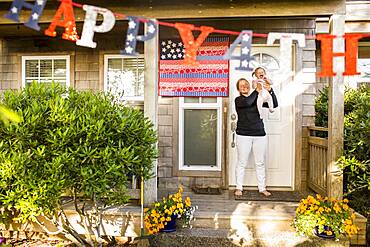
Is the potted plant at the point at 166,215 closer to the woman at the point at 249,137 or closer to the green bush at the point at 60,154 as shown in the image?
the green bush at the point at 60,154

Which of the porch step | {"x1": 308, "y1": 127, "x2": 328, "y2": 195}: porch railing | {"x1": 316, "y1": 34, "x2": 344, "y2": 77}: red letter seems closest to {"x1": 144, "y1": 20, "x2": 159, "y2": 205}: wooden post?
the porch step

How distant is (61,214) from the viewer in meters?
3.77

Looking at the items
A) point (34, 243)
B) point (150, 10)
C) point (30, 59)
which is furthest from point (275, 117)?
point (30, 59)

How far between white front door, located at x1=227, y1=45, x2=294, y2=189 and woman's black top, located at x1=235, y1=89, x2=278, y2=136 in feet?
1.05

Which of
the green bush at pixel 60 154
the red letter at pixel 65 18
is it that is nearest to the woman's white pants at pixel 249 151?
the green bush at pixel 60 154

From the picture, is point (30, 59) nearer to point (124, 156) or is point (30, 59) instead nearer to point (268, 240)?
point (124, 156)

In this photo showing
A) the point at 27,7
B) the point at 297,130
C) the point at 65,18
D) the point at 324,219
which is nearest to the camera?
the point at 27,7

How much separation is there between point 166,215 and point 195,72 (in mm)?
2245

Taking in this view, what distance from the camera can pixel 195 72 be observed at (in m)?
5.09

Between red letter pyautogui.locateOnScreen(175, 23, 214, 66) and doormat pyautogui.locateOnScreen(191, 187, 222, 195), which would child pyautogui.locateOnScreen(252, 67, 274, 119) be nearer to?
doormat pyautogui.locateOnScreen(191, 187, 222, 195)

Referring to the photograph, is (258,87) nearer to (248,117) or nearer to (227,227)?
(248,117)

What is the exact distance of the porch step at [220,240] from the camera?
3.58m

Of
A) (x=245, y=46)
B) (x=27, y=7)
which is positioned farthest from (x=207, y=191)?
(x=27, y=7)

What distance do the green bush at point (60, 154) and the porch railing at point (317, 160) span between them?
7.42 feet
